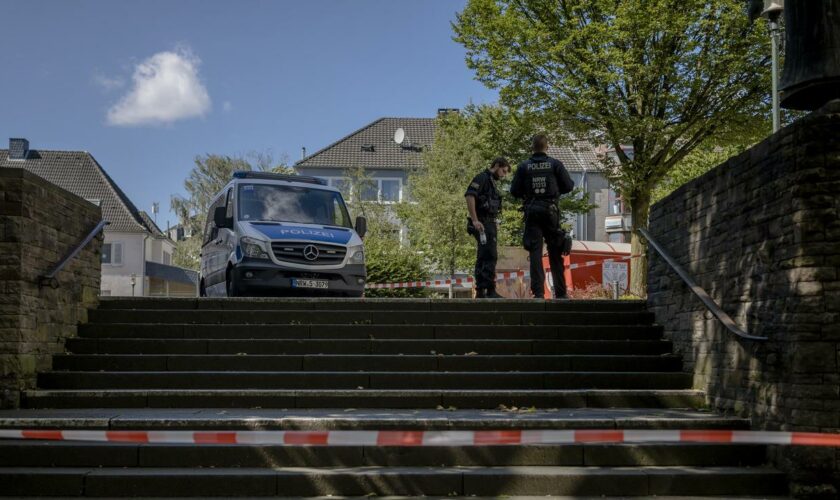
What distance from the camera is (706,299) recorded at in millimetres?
8883

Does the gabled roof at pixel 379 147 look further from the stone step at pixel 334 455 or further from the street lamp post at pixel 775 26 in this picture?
the stone step at pixel 334 455

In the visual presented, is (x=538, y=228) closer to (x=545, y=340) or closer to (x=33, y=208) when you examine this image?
(x=545, y=340)

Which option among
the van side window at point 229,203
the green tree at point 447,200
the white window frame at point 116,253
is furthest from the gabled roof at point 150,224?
the van side window at point 229,203

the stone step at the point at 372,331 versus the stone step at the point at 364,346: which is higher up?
the stone step at the point at 372,331

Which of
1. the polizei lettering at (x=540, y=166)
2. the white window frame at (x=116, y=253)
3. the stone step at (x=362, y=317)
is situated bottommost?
the stone step at (x=362, y=317)

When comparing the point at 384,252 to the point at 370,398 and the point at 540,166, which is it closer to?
the point at 540,166

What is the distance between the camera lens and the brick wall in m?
7.18

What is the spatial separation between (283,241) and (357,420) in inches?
233

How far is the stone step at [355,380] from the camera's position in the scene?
955cm

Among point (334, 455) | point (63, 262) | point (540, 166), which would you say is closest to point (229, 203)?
point (63, 262)

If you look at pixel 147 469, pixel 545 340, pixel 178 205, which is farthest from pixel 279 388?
pixel 178 205

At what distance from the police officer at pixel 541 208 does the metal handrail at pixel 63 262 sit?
5.46m

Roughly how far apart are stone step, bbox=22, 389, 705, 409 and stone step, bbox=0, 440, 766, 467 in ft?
4.83

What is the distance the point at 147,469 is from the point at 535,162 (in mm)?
7094
